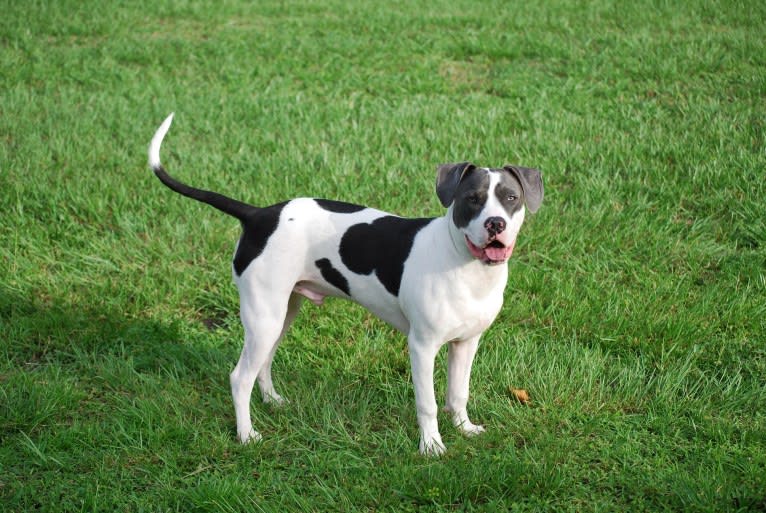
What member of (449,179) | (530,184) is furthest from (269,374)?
(530,184)

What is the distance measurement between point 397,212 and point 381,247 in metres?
2.28

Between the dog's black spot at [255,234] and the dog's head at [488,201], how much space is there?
33.2 inches

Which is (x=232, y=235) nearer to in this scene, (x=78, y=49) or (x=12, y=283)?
(x=12, y=283)

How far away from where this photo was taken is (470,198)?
3494mm

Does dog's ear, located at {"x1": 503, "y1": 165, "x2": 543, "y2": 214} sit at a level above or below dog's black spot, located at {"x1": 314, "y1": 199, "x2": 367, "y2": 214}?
above

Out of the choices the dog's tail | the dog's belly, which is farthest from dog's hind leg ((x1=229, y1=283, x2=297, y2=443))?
the dog's tail

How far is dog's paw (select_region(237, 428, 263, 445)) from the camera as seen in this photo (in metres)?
4.03

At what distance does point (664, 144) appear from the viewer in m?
6.82

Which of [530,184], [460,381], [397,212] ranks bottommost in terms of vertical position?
[460,381]

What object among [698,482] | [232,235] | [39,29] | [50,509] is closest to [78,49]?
[39,29]

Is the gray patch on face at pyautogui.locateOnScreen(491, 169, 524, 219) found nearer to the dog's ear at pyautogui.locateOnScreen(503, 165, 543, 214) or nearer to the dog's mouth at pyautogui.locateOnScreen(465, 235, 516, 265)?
the dog's ear at pyautogui.locateOnScreen(503, 165, 543, 214)

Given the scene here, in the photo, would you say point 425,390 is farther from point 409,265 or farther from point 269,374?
point 269,374

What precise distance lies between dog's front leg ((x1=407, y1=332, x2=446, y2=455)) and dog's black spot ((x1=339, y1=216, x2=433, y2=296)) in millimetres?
270

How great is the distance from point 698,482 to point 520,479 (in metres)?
0.77
